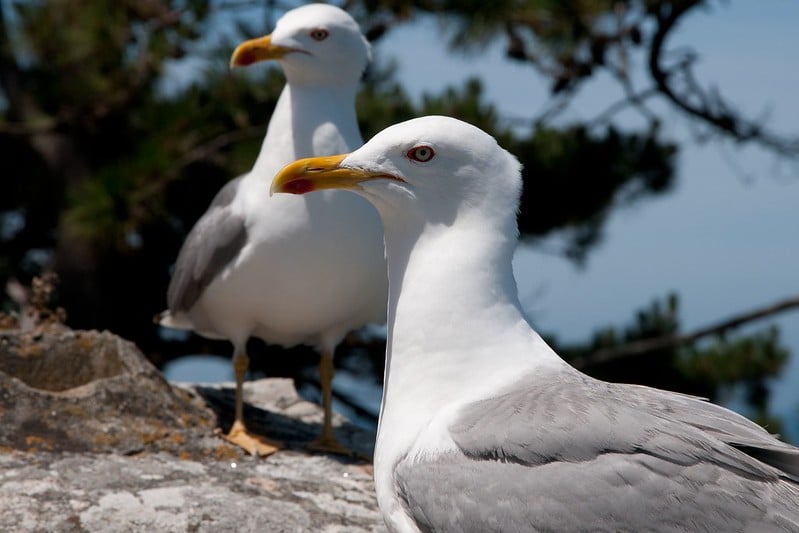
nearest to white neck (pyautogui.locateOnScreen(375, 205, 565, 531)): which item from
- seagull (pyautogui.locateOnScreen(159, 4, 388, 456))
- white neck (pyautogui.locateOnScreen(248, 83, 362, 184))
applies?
seagull (pyautogui.locateOnScreen(159, 4, 388, 456))

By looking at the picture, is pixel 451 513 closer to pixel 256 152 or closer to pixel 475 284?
pixel 475 284

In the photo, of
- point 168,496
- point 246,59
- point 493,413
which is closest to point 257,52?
point 246,59

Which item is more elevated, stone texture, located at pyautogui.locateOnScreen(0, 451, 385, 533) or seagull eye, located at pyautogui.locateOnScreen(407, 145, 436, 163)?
seagull eye, located at pyautogui.locateOnScreen(407, 145, 436, 163)

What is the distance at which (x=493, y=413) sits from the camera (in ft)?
7.79

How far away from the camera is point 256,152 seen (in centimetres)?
589

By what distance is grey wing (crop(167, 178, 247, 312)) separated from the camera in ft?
13.0

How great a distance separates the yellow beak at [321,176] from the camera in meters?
2.64

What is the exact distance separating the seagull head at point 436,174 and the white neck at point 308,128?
1.36 meters

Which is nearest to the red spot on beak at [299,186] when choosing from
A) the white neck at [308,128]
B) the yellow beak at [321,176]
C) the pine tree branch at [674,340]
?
the yellow beak at [321,176]

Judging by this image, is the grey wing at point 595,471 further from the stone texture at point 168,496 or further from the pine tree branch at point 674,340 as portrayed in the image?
the pine tree branch at point 674,340

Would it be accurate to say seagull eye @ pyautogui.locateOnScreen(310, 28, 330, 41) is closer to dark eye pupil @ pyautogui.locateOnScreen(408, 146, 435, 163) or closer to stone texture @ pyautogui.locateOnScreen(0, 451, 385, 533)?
stone texture @ pyautogui.locateOnScreen(0, 451, 385, 533)

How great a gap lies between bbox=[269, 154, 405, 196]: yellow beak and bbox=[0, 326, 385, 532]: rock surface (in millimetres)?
966

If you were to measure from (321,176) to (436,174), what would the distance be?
277mm

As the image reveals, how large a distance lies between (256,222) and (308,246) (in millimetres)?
212
